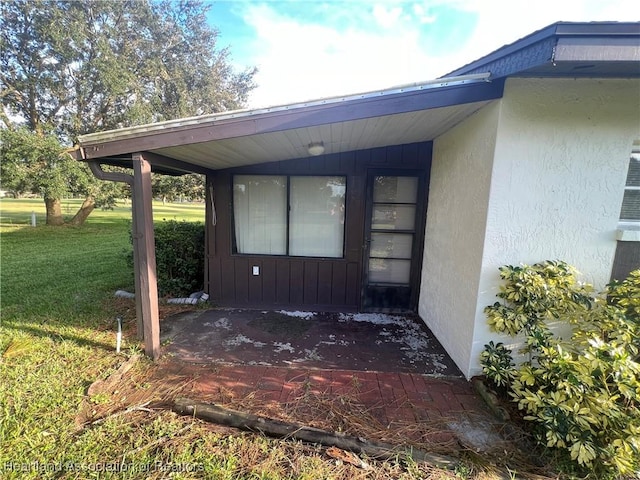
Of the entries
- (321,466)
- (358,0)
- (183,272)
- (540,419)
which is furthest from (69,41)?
(540,419)

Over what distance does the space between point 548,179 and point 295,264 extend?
318 centimetres

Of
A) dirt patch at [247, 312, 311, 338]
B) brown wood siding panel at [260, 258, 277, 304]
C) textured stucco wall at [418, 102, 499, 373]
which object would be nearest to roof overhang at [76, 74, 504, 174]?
textured stucco wall at [418, 102, 499, 373]

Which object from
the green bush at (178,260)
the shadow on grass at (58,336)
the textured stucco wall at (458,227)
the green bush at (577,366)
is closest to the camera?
the green bush at (577,366)

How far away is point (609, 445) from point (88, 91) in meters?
14.2

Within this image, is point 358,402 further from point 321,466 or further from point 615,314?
point 615,314

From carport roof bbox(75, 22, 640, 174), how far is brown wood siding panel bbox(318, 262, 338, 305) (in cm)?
190

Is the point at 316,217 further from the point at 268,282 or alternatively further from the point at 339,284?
the point at 268,282

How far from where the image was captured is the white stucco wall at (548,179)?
2273 mm

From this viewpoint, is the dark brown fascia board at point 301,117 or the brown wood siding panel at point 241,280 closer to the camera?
the dark brown fascia board at point 301,117

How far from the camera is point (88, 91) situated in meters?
9.91

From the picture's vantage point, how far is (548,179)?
2.38 meters

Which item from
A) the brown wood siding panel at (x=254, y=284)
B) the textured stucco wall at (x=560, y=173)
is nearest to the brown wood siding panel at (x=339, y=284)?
the brown wood siding panel at (x=254, y=284)

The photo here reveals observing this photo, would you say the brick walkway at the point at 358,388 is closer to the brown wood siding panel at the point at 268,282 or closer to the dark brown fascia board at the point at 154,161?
the brown wood siding panel at the point at 268,282

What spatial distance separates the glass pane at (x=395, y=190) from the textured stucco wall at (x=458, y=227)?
284 millimetres
